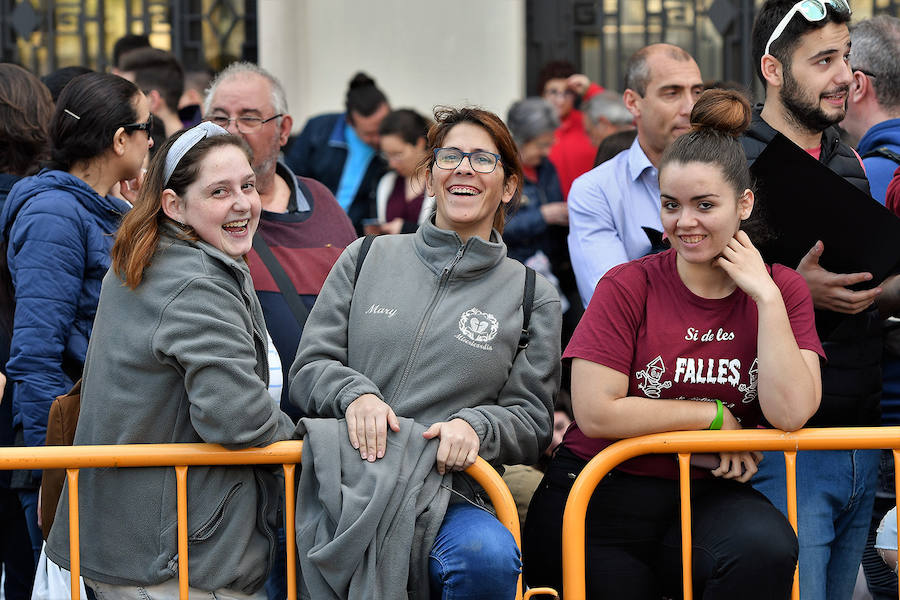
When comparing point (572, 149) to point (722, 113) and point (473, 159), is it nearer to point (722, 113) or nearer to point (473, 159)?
point (473, 159)

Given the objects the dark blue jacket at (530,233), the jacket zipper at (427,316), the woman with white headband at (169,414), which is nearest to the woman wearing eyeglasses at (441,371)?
the jacket zipper at (427,316)

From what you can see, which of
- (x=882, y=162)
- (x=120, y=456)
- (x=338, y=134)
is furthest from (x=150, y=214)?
(x=338, y=134)

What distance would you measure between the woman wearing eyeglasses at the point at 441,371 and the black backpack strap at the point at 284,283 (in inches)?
22.9

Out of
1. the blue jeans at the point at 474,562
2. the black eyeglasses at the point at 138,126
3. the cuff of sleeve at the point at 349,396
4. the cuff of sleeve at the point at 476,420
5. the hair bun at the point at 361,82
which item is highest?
the hair bun at the point at 361,82

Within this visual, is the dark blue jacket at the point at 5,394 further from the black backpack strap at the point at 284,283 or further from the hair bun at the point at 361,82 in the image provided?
the hair bun at the point at 361,82

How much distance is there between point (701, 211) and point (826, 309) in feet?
2.07

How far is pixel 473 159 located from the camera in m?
3.74

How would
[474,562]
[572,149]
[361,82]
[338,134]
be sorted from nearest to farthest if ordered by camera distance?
1. [474,562]
2. [338,134]
3. [361,82]
4. [572,149]

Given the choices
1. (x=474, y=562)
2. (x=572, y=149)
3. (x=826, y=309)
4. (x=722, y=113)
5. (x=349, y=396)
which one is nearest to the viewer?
(x=474, y=562)

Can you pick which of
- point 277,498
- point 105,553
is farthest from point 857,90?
point 105,553

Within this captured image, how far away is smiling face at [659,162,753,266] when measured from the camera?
3371mm

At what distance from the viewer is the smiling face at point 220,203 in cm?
345

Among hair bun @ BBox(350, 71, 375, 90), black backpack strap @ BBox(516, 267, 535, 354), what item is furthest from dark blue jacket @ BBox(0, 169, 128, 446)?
hair bun @ BBox(350, 71, 375, 90)

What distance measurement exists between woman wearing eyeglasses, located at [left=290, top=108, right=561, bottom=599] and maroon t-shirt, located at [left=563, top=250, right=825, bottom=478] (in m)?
0.27
